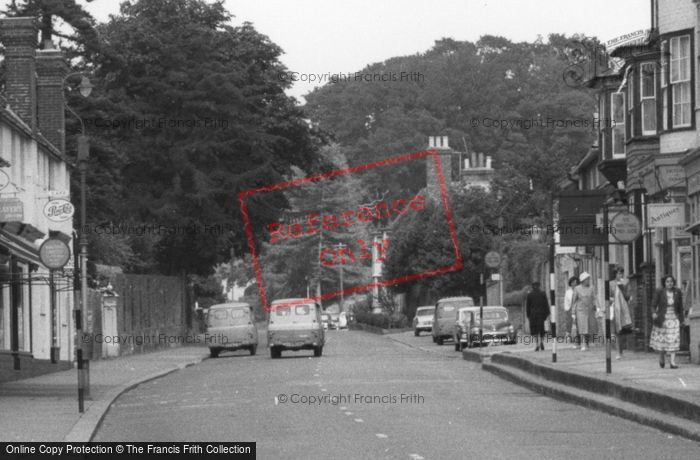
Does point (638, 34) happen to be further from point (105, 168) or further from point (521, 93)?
point (521, 93)

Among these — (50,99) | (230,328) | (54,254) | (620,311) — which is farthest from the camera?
(230,328)

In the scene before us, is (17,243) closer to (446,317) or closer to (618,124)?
(618,124)

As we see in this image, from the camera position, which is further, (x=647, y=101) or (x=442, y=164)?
(x=442, y=164)

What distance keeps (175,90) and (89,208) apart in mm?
10695

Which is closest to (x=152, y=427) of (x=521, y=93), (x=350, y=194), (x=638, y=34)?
(x=638, y=34)

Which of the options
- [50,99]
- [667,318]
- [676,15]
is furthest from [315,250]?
[667,318]

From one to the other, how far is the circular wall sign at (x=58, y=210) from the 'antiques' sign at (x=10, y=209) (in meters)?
0.57

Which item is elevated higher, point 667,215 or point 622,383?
point 667,215

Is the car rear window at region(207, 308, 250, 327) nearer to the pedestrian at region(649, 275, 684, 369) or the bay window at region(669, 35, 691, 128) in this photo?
the bay window at region(669, 35, 691, 128)

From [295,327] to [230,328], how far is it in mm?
5837

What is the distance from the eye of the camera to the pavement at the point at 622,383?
19.2 meters

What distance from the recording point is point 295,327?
47.7 meters

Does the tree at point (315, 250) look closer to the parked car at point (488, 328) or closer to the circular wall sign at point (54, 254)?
the parked car at point (488, 328)

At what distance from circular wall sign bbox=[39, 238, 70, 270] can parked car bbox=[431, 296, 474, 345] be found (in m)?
35.9
